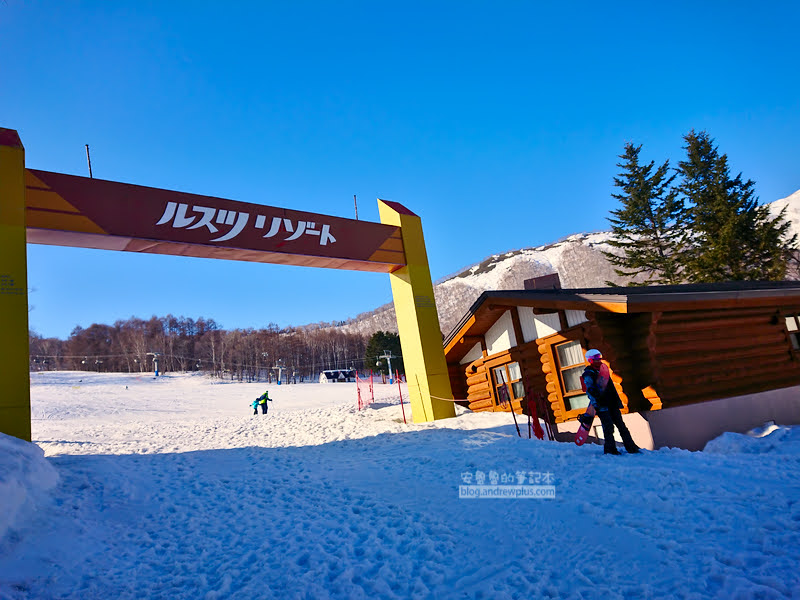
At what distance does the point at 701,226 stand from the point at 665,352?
70.2 feet

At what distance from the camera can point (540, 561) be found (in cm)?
423

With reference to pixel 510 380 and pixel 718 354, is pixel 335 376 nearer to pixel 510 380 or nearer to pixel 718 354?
pixel 510 380

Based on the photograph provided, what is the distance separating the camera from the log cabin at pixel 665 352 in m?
10.9

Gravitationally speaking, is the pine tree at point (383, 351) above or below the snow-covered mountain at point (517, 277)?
below

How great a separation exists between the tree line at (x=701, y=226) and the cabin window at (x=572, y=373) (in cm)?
1786

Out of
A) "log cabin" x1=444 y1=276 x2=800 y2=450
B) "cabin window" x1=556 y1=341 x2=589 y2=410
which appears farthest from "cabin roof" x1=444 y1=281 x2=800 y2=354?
"cabin window" x1=556 y1=341 x2=589 y2=410

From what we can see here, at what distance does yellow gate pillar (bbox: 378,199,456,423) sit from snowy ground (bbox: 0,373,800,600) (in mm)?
5035

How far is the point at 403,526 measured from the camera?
5.41 metres

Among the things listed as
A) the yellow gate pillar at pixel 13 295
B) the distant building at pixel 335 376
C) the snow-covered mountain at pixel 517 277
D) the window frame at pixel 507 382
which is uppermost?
the snow-covered mountain at pixel 517 277

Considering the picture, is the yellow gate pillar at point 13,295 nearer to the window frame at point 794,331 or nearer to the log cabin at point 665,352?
the log cabin at point 665,352

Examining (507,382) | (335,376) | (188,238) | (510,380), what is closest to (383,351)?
(335,376)

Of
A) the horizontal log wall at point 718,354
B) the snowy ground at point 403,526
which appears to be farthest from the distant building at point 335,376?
the snowy ground at point 403,526

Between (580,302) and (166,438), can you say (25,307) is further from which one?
(580,302)

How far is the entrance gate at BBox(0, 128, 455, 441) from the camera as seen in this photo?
9.13 m
